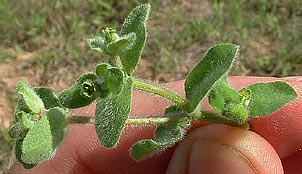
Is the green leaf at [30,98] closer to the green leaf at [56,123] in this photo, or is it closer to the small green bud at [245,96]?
the green leaf at [56,123]

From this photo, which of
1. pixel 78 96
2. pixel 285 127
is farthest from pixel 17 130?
pixel 285 127

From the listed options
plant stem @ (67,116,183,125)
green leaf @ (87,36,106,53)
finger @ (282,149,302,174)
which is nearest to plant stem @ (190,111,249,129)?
plant stem @ (67,116,183,125)

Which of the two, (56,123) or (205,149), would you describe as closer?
(56,123)

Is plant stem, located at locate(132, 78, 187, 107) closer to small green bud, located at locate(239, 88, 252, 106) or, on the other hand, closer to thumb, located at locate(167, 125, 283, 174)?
small green bud, located at locate(239, 88, 252, 106)

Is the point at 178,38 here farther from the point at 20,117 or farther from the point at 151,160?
the point at 20,117

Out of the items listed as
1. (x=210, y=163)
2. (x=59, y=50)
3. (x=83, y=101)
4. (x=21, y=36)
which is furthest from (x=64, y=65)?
(x=83, y=101)

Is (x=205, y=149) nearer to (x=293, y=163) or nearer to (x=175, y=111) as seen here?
(x=175, y=111)
